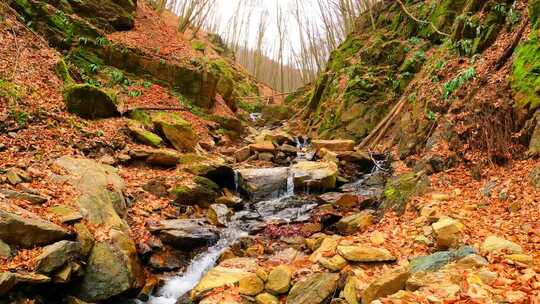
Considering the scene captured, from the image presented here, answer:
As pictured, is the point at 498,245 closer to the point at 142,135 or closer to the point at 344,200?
the point at 344,200

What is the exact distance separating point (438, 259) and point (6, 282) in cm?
476

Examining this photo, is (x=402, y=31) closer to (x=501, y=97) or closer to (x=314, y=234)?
(x=501, y=97)

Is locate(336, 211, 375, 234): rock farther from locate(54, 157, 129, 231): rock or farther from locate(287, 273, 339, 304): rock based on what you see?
locate(54, 157, 129, 231): rock

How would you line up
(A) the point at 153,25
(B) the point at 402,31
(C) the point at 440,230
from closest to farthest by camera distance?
(C) the point at 440,230 → (B) the point at 402,31 → (A) the point at 153,25

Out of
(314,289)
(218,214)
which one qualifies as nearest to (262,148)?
(218,214)

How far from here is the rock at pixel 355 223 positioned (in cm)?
641

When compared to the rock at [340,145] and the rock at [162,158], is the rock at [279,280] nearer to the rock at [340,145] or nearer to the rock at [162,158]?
the rock at [162,158]

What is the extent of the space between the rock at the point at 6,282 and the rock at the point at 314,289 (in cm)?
306

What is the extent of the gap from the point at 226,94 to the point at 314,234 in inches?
514

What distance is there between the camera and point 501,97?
261 inches

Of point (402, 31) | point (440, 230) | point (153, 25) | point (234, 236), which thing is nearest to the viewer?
point (440, 230)

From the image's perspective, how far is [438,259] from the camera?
4.30 metres

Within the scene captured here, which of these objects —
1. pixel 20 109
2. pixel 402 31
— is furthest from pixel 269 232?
pixel 402 31

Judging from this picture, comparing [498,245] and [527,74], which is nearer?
[498,245]
